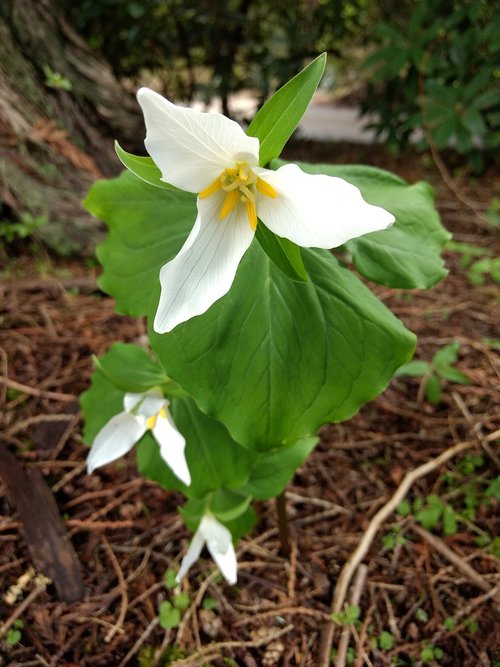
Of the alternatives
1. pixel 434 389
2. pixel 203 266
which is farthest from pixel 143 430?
Answer: pixel 434 389

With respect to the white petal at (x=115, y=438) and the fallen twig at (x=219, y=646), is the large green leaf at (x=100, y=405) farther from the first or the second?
the fallen twig at (x=219, y=646)

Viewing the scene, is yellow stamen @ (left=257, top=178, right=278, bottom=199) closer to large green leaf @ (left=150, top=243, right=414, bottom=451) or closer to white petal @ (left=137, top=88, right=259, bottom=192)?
white petal @ (left=137, top=88, right=259, bottom=192)

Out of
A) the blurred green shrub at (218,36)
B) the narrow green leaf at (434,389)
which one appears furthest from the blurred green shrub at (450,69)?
the narrow green leaf at (434,389)

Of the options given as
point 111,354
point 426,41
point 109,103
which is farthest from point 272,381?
point 426,41

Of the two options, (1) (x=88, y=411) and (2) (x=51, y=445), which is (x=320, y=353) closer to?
(1) (x=88, y=411)

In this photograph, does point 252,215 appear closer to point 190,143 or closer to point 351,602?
point 190,143

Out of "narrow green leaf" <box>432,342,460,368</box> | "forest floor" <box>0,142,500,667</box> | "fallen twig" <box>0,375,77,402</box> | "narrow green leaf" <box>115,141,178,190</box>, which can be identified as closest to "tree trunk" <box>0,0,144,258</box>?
"forest floor" <box>0,142,500,667</box>
